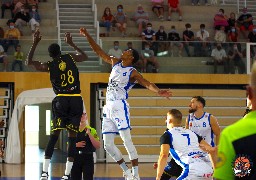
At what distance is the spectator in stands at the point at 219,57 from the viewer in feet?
75.2

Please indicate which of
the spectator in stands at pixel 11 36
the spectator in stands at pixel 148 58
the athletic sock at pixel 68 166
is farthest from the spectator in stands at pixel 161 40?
the athletic sock at pixel 68 166

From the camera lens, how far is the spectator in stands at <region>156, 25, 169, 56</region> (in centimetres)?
2261

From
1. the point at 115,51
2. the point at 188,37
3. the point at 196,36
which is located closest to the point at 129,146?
the point at 115,51

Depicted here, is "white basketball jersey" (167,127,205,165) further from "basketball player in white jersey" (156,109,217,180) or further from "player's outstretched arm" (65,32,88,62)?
"player's outstretched arm" (65,32,88,62)

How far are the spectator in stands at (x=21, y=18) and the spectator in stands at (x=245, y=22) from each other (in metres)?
8.51

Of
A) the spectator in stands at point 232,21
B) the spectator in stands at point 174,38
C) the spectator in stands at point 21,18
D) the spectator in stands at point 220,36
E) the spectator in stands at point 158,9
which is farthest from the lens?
the spectator in stands at point 158,9

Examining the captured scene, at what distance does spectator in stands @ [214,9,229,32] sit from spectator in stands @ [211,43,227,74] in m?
3.82

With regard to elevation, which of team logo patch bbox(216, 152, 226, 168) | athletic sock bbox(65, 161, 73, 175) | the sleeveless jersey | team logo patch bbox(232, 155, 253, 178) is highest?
the sleeveless jersey

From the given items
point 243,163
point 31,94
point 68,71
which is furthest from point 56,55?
point 31,94

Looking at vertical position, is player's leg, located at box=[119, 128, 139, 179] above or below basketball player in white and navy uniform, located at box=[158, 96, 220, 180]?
below

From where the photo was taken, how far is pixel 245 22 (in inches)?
1089

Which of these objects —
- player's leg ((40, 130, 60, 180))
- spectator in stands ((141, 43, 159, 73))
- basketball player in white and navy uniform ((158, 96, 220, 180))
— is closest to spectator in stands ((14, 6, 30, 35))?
spectator in stands ((141, 43, 159, 73))

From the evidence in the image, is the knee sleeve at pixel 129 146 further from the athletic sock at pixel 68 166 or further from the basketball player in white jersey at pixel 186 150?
the basketball player in white jersey at pixel 186 150

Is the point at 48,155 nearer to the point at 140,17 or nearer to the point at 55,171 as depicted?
the point at 55,171
